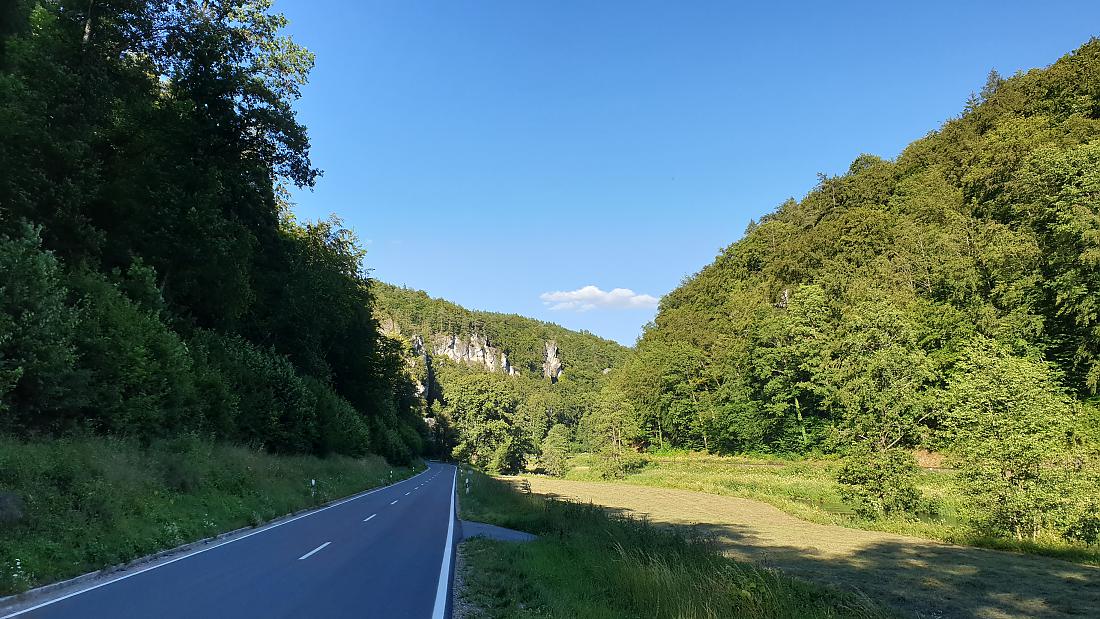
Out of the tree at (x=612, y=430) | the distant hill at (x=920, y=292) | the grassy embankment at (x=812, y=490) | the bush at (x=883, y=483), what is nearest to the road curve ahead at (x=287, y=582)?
the grassy embankment at (x=812, y=490)

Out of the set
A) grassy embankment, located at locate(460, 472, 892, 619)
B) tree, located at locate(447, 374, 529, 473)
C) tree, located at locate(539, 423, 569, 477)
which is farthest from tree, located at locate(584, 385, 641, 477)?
grassy embankment, located at locate(460, 472, 892, 619)

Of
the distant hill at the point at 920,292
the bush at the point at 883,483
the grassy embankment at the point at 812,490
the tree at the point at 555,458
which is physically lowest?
the tree at the point at 555,458

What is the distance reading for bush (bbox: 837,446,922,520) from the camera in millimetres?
23125

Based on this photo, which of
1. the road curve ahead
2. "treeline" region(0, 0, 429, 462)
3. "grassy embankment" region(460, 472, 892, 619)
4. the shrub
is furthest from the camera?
the shrub

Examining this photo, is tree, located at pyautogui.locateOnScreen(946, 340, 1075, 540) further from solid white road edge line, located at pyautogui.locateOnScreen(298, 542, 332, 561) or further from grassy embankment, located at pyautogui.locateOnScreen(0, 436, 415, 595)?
grassy embankment, located at pyautogui.locateOnScreen(0, 436, 415, 595)

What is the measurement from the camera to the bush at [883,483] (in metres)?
23.1

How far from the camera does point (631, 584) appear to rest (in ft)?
30.3

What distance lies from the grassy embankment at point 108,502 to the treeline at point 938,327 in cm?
2310

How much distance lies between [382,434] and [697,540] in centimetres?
4965

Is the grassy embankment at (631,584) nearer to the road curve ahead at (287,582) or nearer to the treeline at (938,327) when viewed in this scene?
the road curve ahead at (287,582)

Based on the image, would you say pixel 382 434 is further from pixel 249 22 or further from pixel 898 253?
pixel 898 253

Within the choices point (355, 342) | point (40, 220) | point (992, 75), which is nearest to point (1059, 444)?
point (40, 220)

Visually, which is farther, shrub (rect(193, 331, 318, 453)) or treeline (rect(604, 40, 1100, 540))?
shrub (rect(193, 331, 318, 453))

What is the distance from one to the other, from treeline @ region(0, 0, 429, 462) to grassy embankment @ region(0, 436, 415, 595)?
4.68 ft
